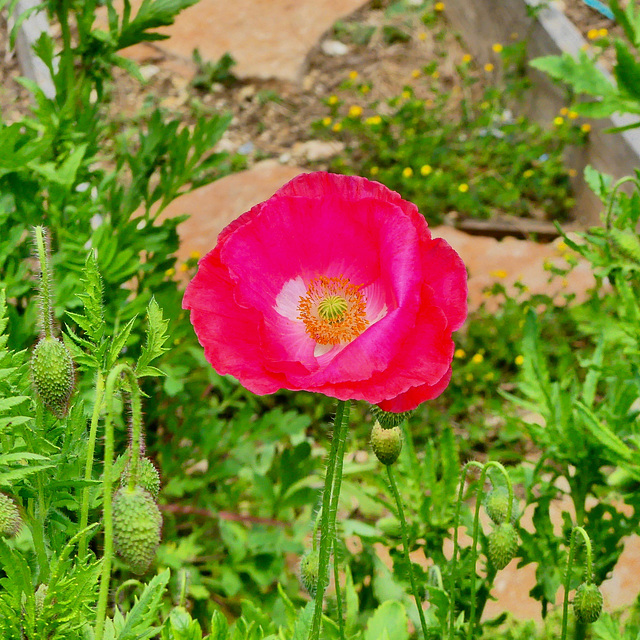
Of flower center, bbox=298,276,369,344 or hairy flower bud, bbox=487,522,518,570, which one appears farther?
hairy flower bud, bbox=487,522,518,570

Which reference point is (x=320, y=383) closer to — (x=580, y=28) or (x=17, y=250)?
(x=17, y=250)

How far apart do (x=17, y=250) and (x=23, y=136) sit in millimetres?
274

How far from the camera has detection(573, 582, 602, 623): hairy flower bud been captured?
1.40m

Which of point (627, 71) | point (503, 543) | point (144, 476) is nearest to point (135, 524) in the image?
point (144, 476)

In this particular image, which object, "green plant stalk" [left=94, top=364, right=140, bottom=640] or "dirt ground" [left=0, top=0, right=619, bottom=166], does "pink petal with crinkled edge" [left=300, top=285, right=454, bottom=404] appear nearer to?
"green plant stalk" [left=94, top=364, right=140, bottom=640]

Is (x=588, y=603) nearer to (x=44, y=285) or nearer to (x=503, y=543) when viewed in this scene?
(x=503, y=543)

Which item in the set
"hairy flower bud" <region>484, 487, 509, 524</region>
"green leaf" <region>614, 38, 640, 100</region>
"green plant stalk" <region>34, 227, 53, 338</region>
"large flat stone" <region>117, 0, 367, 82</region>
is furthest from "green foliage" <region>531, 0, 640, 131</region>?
"large flat stone" <region>117, 0, 367, 82</region>

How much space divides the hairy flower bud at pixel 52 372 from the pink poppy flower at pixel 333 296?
0.58ft

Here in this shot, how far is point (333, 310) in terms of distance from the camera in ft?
4.33

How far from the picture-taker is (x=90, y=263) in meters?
1.15

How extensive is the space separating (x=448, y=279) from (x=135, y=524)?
0.51m

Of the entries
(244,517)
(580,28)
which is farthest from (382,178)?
(244,517)

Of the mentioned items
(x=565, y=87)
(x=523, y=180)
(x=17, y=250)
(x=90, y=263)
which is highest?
(x=90, y=263)

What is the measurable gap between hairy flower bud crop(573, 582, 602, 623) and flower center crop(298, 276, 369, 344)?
0.54 m
